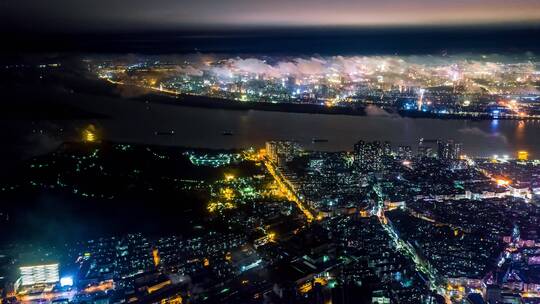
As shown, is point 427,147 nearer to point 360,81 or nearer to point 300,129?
point 300,129

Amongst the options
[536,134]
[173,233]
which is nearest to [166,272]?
[173,233]

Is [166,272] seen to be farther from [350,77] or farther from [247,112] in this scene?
[350,77]

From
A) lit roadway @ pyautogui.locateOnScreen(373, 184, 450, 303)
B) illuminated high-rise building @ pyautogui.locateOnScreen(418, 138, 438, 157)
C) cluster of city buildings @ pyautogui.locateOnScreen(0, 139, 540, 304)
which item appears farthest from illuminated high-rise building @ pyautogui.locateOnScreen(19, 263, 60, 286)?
illuminated high-rise building @ pyautogui.locateOnScreen(418, 138, 438, 157)

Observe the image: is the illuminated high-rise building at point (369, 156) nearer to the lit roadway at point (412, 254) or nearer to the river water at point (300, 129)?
the river water at point (300, 129)

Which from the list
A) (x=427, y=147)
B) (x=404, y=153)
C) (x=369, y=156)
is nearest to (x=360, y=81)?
(x=427, y=147)

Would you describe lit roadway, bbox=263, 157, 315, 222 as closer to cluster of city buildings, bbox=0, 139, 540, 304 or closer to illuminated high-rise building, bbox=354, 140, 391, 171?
cluster of city buildings, bbox=0, 139, 540, 304

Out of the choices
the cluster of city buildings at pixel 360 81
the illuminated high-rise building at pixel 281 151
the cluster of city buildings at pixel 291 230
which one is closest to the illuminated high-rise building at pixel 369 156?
the cluster of city buildings at pixel 291 230
